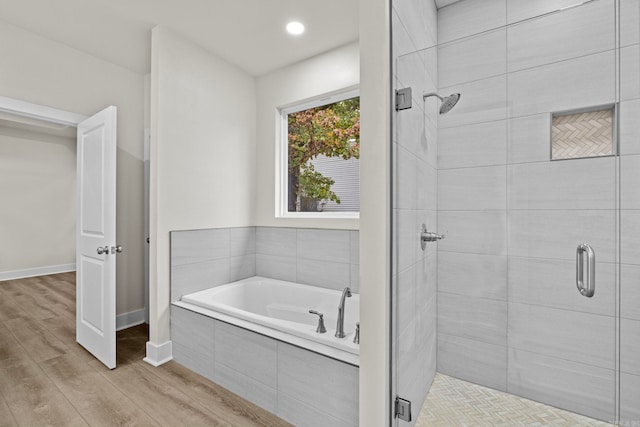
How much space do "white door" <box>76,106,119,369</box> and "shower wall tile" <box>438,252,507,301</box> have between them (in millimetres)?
2254

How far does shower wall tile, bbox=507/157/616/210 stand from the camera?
1.12 metres

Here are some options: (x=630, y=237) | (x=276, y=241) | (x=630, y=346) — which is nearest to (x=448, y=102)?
(x=630, y=237)

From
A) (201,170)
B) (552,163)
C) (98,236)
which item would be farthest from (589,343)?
(98,236)

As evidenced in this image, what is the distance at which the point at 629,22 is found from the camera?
108 cm

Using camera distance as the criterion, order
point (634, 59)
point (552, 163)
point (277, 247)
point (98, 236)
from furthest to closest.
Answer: point (277, 247)
point (98, 236)
point (552, 163)
point (634, 59)

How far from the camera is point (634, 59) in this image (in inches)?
42.3

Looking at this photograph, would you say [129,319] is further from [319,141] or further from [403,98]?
[403,98]

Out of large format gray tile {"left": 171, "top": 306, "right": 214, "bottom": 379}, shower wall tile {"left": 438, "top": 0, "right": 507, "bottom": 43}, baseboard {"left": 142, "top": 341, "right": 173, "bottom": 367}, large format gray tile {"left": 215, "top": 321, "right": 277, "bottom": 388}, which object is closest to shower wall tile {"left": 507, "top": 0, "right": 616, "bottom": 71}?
shower wall tile {"left": 438, "top": 0, "right": 507, "bottom": 43}

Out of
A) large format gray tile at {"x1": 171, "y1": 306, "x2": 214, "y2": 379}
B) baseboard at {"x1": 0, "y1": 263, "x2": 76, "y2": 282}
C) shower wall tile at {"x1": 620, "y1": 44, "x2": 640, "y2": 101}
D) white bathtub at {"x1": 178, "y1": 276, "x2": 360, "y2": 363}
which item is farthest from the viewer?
baseboard at {"x1": 0, "y1": 263, "x2": 76, "y2": 282}

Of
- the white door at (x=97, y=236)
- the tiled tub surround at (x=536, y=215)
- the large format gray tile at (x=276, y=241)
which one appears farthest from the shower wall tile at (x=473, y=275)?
the white door at (x=97, y=236)

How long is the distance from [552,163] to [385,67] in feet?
2.42

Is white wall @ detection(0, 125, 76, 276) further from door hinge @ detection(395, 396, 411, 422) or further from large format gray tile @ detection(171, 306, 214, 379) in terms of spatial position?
door hinge @ detection(395, 396, 411, 422)

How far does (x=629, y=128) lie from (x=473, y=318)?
87 centimetres

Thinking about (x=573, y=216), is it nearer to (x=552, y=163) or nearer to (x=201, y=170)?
(x=552, y=163)
